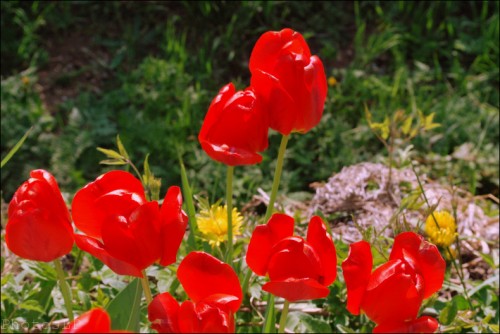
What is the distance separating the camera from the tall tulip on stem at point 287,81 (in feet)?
3.58

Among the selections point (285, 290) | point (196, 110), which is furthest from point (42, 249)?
point (196, 110)


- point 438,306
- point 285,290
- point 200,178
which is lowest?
point 200,178

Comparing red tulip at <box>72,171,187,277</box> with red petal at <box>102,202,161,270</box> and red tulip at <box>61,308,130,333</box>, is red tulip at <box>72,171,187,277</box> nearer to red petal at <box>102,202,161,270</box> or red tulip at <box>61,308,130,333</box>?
red petal at <box>102,202,161,270</box>

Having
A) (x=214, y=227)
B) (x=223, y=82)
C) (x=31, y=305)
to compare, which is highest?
(x=214, y=227)

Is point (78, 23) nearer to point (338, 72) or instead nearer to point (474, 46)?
point (338, 72)

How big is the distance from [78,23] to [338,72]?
1211 millimetres

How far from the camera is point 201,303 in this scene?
0.82 m

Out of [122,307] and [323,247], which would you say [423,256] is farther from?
[122,307]

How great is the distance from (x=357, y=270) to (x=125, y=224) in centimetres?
28

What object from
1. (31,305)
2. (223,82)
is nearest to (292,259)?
(31,305)

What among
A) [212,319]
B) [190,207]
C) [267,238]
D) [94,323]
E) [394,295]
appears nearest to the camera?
[94,323]

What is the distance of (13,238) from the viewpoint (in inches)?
38.5

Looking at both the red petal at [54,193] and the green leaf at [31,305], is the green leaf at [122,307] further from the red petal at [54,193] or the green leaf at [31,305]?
the green leaf at [31,305]

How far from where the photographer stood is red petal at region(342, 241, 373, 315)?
93 centimetres
